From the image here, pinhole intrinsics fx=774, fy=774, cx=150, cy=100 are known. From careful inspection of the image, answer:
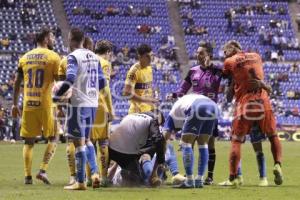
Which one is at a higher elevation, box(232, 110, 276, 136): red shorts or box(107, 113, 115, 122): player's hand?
box(107, 113, 115, 122): player's hand

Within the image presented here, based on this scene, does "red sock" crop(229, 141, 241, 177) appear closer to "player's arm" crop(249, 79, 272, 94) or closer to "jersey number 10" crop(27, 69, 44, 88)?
"player's arm" crop(249, 79, 272, 94)

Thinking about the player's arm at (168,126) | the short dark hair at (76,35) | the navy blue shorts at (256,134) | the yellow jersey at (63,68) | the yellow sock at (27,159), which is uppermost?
the short dark hair at (76,35)

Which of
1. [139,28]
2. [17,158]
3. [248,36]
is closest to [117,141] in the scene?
[17,158]

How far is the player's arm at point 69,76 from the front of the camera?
1034 centimetres

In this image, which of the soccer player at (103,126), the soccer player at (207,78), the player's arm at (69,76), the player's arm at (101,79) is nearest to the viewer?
the player's arm at (69,76)

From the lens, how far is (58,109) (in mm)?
11344

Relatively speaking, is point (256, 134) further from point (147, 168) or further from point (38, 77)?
point (38, 77)

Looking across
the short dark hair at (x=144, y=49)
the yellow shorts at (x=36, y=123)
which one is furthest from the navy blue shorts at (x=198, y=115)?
the yellow shorts at (x=36, y=123)

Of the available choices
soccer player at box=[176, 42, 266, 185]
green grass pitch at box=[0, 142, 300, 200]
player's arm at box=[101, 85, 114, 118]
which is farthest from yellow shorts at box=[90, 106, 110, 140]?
soccer player at box=[176, 42, 266, 185]

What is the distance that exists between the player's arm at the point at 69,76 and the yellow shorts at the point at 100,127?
1377 mm

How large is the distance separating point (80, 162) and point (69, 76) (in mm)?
1175

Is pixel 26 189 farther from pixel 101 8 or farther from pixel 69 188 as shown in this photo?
pixel 101 8

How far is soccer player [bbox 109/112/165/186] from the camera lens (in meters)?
11.5

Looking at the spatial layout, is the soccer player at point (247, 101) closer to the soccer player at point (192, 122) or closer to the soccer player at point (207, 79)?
the soccer player at point (207, 79)
